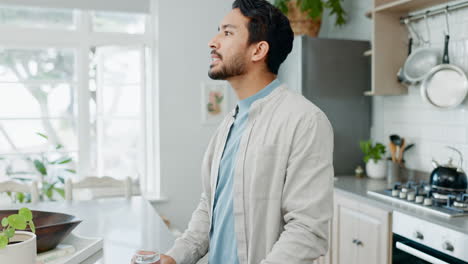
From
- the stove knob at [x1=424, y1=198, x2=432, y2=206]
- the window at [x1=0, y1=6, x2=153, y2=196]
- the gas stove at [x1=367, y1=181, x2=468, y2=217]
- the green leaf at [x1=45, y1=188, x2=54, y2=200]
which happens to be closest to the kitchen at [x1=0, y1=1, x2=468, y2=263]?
the window at [x1=0, y1=6, x2=153, y2=196]

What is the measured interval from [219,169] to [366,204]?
1.41 m

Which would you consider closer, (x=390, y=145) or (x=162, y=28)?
(x=390, y=145)

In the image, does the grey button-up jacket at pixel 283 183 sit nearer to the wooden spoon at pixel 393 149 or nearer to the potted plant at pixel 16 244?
the potted plant at pixel 16 244

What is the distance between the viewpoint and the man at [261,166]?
1090 mm

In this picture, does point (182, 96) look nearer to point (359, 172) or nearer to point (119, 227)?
point (359, 172)

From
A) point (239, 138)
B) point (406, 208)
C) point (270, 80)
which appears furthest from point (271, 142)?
point (406, 208)

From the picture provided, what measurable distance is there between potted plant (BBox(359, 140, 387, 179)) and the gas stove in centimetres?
52

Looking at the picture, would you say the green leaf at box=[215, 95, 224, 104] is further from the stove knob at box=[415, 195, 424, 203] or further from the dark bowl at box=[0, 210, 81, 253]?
the dark bowl at box=[0, 210, 81, 253]

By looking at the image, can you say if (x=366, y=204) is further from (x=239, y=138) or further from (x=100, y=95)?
(x=100, y=95)

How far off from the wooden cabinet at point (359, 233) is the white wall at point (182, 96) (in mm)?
1464

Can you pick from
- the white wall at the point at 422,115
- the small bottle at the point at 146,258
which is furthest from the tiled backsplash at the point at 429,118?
the small bottle at the point at 146,258

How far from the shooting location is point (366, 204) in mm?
2432

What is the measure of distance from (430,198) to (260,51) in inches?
56.3

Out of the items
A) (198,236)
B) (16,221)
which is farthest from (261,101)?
(16,221)
